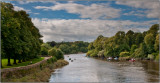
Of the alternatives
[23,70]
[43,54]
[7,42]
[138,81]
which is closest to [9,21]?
[7,42]

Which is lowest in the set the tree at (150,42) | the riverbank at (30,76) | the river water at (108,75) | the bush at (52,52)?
the river water at (108,75)

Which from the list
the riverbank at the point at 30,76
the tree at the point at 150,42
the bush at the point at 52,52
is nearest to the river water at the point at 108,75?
the riverbank at the point at 30,76

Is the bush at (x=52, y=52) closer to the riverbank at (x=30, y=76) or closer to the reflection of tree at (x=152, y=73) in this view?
the reflection of tree at (x=152, y=73)

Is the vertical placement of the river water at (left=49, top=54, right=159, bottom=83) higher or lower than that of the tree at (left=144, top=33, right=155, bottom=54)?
lower

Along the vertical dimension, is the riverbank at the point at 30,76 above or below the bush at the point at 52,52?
below

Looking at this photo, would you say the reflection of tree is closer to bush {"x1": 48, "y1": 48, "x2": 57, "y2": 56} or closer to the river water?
the river water

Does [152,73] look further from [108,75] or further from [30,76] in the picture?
[30,76]

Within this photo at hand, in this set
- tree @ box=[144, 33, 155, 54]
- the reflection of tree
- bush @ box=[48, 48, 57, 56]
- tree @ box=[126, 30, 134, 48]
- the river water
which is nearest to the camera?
the river water

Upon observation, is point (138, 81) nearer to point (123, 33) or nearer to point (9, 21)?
point (9, 21)

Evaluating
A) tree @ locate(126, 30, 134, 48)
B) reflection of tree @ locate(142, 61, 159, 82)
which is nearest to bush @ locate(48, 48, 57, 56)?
reflection of tree @ locate(142, 61, 159, 82)

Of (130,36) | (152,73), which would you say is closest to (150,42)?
(130,36)

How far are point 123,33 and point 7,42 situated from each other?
331 feet

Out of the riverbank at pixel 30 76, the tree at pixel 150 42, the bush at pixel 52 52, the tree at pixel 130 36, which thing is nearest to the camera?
the riverbank at pixel 30 76

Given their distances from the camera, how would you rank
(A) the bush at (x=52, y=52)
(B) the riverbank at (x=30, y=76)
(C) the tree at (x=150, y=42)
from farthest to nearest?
(C) the tree at (x=150, y=42) < (A) the bush at (x=52, y=52) < (B) the riverbank at (x=30, y=76)
